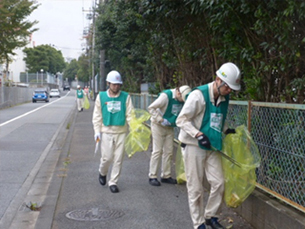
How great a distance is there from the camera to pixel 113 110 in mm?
7566

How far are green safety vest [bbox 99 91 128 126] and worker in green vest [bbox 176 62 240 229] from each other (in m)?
2.25

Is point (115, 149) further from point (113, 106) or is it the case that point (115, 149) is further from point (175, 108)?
point (175, 108)

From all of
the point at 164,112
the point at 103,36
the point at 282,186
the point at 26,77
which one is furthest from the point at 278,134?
the point at 26,77

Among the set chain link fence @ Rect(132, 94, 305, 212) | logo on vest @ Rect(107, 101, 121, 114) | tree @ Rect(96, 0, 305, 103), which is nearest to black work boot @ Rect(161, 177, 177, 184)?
logo on vest @ Rect(107, 101, 121, 114)

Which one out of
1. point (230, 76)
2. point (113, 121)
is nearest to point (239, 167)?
point (230, 76)

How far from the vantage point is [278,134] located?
17.7ft

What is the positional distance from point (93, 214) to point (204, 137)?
7.05 ft

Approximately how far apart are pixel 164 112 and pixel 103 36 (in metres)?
16.5

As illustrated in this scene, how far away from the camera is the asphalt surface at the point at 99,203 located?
237 inches

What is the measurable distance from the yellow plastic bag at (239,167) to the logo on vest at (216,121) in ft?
1.26

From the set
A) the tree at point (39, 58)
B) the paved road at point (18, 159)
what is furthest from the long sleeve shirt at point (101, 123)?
the tree at point (39, 58)

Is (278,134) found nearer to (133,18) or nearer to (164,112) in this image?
(164,112)

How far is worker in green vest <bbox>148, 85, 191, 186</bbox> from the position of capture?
7.62 meters

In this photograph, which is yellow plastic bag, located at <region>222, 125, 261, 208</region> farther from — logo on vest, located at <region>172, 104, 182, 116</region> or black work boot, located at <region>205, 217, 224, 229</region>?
logo on vest, located at <region>172, 104, 182, 116</region>
